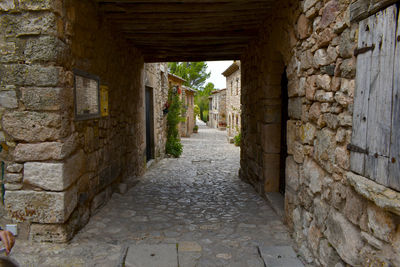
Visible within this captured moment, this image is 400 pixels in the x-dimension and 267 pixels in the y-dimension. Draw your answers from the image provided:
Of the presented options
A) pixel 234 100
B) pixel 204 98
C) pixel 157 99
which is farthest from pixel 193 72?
pixel 157 99

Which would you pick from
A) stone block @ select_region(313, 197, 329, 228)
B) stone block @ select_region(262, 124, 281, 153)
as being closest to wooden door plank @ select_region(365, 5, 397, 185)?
stone block @ select_region(313, 197, 329, 228)

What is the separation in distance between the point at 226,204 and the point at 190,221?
85 centimetres

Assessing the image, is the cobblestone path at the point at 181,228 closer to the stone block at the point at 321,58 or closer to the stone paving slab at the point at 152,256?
the stone paving slab at the point at 152,256

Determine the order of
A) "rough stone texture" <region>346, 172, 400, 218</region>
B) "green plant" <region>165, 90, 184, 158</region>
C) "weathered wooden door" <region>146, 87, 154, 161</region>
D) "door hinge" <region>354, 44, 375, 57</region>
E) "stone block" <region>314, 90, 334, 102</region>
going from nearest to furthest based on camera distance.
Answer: "rough stone texture" <region>346, 172, 400, 218</region> → "door hinge" <region>354, 44, 375, 57</region> → "stone block" <region>314, 90, 334, 102</region> → "weathered wooden door" <region>146, 87, 154, 161</region> → "green plant" <region>165, 90, 184, 158</region>

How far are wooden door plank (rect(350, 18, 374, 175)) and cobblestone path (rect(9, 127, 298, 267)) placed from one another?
1375mm

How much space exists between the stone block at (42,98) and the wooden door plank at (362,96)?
2.46 metres

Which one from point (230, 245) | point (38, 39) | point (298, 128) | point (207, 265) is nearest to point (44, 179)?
point (38, 39)

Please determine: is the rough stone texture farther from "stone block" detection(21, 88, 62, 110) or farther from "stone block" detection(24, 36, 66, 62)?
"stone block" detection(24, 36, 66, 62)

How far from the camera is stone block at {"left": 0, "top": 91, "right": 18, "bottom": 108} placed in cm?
271

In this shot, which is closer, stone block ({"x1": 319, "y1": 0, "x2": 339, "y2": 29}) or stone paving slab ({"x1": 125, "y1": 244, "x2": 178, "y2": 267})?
stone block ({"x1": 319, "y1": 0, "x2": 339, "y2": 29})

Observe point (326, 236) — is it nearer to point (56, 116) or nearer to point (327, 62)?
point (327, 62)

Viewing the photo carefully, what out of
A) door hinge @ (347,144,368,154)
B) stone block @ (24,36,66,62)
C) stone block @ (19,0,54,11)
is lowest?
door hinge @ (347,144,368,154)

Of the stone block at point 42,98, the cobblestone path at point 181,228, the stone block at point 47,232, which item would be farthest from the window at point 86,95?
the cobblestone path at point 181,228

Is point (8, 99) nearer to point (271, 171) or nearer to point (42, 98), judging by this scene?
point (42, 98)
